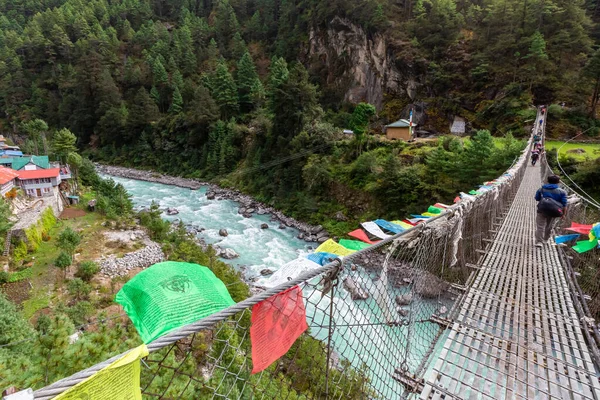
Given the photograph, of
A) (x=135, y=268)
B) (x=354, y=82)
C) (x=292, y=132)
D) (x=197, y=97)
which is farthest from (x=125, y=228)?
(x=354, y=82)

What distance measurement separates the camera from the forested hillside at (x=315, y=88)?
46.3 ft

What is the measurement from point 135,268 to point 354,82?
1811 cm

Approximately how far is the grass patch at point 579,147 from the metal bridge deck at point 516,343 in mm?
10351

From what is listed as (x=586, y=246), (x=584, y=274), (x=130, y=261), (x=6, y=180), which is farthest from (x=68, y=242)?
(x=584, y=274)

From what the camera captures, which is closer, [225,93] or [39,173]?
[39,173]

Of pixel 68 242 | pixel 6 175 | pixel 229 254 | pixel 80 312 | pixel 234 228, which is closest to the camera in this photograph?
pixel 80 312

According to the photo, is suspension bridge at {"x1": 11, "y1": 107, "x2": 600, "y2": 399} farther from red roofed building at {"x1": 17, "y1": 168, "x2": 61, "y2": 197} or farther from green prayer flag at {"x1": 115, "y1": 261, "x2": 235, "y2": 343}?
red roofed building at {"x1": 17, "y1": 168, "x2": 61, "y2": 197}

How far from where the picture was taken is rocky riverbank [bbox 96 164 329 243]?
1324cm

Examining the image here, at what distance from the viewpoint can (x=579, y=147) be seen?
12180 mm

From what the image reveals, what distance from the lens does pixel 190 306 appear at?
135cm

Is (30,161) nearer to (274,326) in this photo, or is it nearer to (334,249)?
(334,249)

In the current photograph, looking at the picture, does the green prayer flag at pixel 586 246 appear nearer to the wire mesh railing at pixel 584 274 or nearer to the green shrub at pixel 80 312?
the wire mesh railing at pixel 584 274

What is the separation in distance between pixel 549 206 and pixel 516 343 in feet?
7.58

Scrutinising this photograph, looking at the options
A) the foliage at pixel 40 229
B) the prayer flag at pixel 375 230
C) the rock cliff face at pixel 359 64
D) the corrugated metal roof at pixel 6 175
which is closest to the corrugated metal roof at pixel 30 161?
the corrugated metal roof at pixel 6 175
